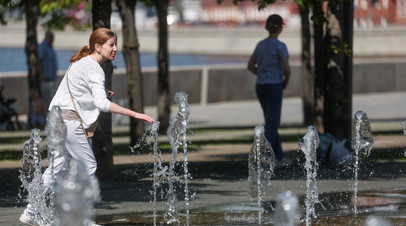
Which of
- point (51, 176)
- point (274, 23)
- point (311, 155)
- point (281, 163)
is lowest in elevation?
point (281, 163)

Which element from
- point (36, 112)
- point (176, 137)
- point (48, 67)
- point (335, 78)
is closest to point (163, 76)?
point (36, 112)

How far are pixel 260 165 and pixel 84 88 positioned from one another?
3304 mm

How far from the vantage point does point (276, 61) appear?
40.2 feet

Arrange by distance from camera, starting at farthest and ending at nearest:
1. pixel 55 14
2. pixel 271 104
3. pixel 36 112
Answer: pixel 55 14
pixel 36 112
pixel 271 104

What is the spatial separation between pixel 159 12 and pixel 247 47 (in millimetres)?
53444

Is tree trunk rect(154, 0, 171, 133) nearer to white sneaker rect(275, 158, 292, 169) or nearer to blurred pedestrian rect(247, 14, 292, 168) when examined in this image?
white sneaker rect(275, 158, 292, 169)

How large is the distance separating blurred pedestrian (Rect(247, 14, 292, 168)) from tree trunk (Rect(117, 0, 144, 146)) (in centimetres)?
382

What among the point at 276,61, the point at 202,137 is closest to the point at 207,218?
the point at 276,61

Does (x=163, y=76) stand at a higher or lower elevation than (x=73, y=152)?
lower

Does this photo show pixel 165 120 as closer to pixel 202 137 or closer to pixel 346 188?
pixel 202 137

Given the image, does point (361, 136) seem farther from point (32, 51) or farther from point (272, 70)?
point (32, 51)

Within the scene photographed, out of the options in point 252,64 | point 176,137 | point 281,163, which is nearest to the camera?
point 176,137

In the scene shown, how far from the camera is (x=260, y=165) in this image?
1099 cm

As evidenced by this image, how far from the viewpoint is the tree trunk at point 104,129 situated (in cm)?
1132
